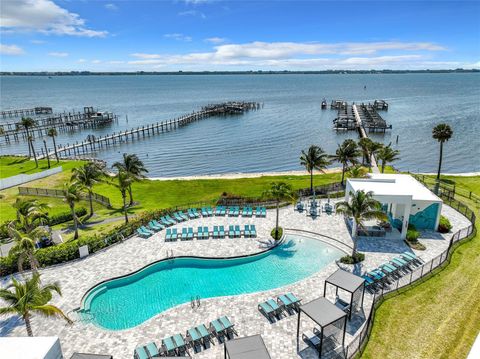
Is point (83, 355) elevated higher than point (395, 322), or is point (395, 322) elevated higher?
point (83, 355)

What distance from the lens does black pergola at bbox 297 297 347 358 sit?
15.2 meters

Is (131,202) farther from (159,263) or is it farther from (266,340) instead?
(266,340)

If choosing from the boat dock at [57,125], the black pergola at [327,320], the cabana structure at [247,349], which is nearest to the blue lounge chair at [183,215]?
the black pergola at [327,320]

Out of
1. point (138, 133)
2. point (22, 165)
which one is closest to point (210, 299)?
point (22, 165)

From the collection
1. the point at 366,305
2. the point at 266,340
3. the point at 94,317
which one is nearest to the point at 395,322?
the point at 366,305

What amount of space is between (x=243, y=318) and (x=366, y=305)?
7326 mm

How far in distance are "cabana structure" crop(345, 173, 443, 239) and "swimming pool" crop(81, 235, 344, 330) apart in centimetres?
587

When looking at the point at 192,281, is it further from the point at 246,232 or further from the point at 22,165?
the point at 22,165

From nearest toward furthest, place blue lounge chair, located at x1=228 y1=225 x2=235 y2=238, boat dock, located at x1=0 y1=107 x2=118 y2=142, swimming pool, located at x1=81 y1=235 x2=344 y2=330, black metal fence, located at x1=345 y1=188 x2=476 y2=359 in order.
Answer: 1. black metal fence, located at x1=345 y1=188 x2=476 y2=359
2. swimming pool, located at x1=81 y1=235 x2=344 y2=330
3. blue lounge chair, located at x1=228 y1=225 x2=235 y2=238
4. boat dock, located at x1=0 y1=107 x2=118 y2=142

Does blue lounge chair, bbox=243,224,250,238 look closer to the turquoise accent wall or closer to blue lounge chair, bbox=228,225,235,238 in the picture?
blue lounge chair, bbox=228,225,235,238

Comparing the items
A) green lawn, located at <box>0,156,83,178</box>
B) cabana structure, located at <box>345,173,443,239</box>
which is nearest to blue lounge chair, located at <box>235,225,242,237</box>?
cabana structure, located at <box>345,173,443,239</box>

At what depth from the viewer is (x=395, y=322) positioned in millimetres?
17750

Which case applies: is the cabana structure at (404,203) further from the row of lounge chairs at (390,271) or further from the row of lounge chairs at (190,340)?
the row of lounge chairs at (190,340)

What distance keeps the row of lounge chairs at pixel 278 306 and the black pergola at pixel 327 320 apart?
2.03m
